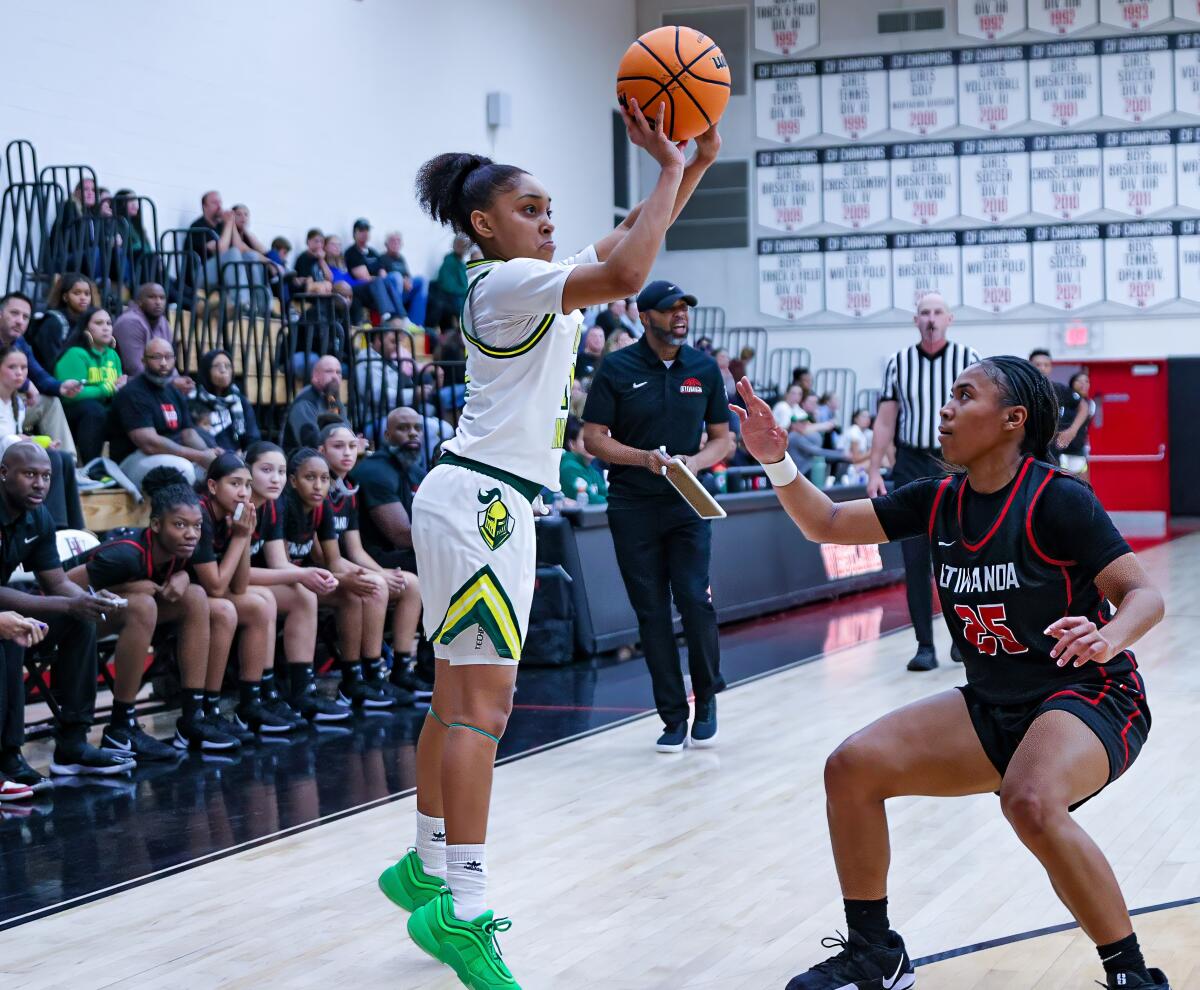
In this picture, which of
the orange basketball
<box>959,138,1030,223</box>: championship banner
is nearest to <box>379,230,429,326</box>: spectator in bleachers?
<box>959,138,1030,223</box>: championship banner

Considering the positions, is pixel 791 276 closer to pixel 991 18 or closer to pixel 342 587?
pixel 991 18

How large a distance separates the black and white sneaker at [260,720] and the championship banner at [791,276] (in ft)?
52.3

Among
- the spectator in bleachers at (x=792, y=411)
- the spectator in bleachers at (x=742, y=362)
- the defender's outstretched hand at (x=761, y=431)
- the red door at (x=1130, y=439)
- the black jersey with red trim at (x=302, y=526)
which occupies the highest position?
the defender's outstretched hand at (x=761, y=431)

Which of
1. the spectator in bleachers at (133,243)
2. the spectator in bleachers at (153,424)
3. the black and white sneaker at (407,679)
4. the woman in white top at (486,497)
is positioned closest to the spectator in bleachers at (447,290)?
the spectator in bleachers at (133,243)

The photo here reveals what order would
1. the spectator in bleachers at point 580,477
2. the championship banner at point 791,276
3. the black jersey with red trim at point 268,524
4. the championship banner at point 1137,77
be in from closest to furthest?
the black jersey with red trim at point 268,524 < the spectator in bleachers at point 580,477 < the championship banner at point 1137,77 < the championship banner at point 791,276

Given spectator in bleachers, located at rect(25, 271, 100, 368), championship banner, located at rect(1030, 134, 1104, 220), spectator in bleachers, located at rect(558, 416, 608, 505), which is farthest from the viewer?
championship banner, located at rect(1030, 134, 1104, 220)

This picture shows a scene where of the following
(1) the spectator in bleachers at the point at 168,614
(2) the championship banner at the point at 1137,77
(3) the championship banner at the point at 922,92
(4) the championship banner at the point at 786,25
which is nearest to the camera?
(1) the spectator in bleachers at the point at 168,614

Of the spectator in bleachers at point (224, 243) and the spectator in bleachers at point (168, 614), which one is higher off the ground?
the spectator in bleachers at point (224, 243)

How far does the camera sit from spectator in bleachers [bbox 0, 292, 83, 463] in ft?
28.6

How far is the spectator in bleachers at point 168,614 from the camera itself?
5926mm

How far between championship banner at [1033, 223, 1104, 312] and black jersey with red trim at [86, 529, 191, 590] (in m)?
16.6

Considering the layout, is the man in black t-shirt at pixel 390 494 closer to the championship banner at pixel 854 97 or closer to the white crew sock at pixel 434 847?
the white crew sock at pixel 434 847

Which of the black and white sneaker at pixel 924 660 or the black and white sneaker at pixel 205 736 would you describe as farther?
the black and white sneaker at pixel 924 660

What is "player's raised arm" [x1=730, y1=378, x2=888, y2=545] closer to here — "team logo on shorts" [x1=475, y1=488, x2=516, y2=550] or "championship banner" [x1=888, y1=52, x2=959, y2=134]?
"team logo on shorts" [x1=475, y1=488, x2=516, y2=550]
